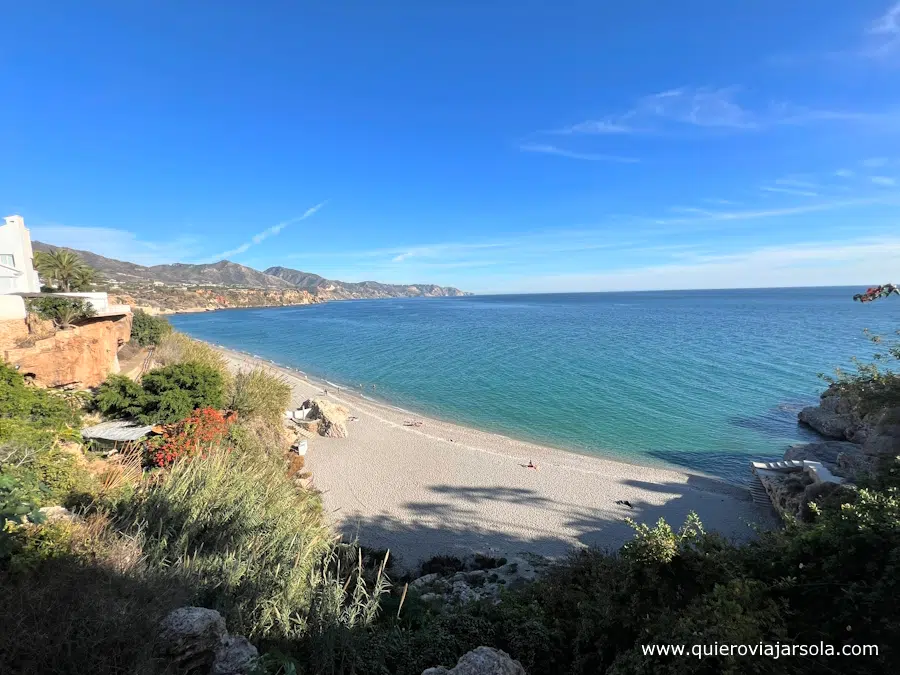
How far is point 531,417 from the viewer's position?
2309 centimetres

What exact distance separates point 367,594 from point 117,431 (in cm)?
843

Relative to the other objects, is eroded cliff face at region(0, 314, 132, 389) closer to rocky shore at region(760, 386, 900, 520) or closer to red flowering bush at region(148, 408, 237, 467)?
red flowering bush at region(148, 408, 237, 467)

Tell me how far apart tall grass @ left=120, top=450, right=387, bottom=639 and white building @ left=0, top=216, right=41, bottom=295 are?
54.2 feet

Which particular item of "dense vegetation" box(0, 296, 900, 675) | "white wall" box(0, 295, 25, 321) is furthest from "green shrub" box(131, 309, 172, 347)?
"dense vegetation" box(0, 296, 900, 675)

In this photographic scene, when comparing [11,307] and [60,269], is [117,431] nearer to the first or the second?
[11,307]

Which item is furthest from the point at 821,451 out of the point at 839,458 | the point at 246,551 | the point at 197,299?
the point at 197,299

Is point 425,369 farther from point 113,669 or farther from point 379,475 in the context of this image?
point 113,669

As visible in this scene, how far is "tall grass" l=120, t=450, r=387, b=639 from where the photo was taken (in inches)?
167

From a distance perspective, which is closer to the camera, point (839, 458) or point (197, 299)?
point (839, 458)

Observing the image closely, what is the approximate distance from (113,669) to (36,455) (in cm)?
531

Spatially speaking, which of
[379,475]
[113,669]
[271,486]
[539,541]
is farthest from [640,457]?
[113,669]

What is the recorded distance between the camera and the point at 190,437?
9.39m

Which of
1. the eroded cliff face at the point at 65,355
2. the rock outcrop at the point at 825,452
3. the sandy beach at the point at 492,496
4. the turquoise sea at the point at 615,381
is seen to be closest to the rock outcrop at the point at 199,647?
the sandy beach at the point at 492,496

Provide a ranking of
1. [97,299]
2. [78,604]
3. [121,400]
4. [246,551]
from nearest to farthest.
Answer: [78,604] < [246,551] < [121,400] < [97,299]
